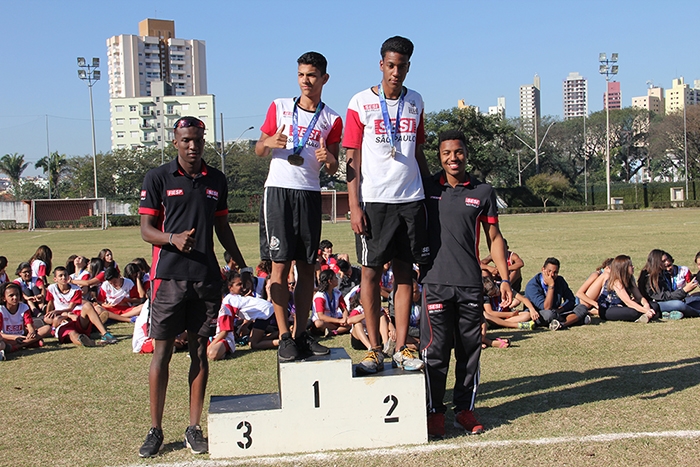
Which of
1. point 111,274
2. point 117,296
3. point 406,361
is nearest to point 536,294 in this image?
point 406,361

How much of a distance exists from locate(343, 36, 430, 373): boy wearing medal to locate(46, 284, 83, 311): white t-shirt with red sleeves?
6808 mm

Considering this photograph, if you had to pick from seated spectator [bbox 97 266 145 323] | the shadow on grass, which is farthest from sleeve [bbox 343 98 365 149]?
seated spectator [bbox 97 266 145 323]

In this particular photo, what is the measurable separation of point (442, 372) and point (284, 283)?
56.9 inches

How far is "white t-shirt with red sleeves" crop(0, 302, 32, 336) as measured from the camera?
956 centimetres

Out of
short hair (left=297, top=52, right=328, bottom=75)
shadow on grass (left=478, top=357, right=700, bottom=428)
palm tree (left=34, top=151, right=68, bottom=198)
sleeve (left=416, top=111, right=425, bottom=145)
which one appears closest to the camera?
short hair (left=297, top=52, right=328, bottom=75)

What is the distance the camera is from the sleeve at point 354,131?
5.62 meters

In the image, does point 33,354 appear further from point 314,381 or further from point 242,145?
point 242,145

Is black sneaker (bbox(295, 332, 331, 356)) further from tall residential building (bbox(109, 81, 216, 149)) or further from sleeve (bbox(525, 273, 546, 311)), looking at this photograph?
tall residential building (bbox(109, 81, 216, 149))

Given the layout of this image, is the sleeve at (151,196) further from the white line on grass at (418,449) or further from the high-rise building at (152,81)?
the high-rise building at (152,81)

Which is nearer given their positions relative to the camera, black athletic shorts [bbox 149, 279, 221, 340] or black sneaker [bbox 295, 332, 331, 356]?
black athletic shorts [bbox 149, 279, 221, 340]

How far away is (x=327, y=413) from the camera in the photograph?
199 inches

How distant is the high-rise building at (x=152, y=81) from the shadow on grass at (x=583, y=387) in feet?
421

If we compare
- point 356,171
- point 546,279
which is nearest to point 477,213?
point 356,171

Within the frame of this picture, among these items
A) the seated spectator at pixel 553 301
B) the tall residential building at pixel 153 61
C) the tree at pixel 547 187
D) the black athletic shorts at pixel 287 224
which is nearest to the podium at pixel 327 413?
the black athletic shorts at pixel 287 224
